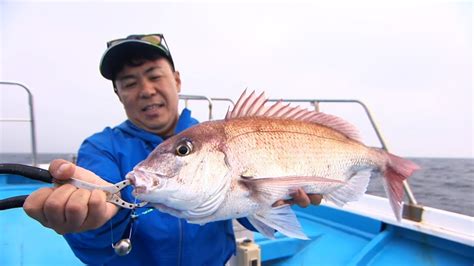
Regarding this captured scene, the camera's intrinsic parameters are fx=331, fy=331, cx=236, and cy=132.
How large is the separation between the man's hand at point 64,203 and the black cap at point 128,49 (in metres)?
0.92

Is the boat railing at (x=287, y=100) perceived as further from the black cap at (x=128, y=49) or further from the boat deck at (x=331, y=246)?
the black cap at (x=128, y=49)

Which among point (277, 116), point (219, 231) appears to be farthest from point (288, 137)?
point (219, 231)

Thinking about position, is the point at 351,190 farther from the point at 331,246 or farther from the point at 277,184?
the point at 331,246

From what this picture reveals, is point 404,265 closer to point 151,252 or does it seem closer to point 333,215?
point 333,215

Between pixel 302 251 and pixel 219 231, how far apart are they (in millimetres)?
1662

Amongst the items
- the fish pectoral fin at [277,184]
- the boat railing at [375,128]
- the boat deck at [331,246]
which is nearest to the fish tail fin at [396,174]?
the fish pectoral fin at [277,184]

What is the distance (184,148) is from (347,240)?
2687 millimetres

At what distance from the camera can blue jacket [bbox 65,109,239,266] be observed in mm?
1504

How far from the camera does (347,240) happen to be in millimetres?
3379

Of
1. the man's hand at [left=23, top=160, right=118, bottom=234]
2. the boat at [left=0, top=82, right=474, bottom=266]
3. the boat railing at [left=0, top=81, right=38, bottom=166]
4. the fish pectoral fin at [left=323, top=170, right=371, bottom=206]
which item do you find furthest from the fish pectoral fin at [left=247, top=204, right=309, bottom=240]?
the boat railing at [left=0, top=81, right=38, bottom=166]

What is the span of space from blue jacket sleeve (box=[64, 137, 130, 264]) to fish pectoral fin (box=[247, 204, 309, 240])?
0.55 meters

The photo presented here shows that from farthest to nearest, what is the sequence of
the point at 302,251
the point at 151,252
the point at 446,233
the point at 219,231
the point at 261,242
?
the point at 302,251 < the point at 261,242 < the point at 446,233 < the point at 219,231 < the point at 151,252

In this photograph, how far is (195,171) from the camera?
49.1 inches

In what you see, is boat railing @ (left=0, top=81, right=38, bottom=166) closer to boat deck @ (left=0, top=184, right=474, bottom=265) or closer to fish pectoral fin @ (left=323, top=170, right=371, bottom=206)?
boat deck @ (left=0, top=184, right=474, bottom=265)
